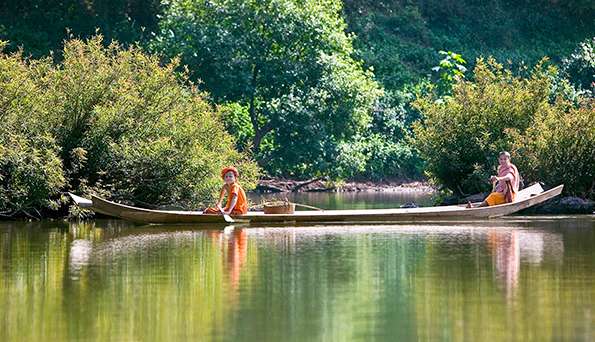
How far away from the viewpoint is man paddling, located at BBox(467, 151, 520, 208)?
3212 cm

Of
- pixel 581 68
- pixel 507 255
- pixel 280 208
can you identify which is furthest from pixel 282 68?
pixel 507 255

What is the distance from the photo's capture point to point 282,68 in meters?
50.8

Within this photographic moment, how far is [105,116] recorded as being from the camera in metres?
33.1

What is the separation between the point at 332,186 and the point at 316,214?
2286 cm

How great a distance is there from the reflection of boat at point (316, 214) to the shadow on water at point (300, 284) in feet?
3.74

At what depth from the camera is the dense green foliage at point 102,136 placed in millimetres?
31828

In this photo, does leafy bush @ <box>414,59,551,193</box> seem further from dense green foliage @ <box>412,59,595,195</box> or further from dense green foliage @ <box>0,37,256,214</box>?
dense green foliage @ <box>0,37,256,214</box>

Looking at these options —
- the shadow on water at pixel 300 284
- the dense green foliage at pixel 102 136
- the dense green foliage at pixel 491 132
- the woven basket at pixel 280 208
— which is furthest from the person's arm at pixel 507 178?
the dense green foliage at pixel 102 136

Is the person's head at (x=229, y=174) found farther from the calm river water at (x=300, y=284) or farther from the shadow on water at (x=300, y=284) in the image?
the shadow on water at (x=300, y=284)

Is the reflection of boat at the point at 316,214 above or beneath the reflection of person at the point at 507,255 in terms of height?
above

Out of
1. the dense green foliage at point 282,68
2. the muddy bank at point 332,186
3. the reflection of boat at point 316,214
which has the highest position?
the dense green foliage at point 282,68

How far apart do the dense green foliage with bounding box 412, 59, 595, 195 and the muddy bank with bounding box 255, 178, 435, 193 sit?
13855mm

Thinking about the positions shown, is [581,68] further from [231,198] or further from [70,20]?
[231,198]

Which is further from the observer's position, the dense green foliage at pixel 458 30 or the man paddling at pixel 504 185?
the dense green foliage at pixel 458 30
